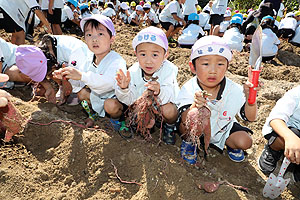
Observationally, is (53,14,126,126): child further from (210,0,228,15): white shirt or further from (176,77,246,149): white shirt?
(210,0,228,15): white shirt

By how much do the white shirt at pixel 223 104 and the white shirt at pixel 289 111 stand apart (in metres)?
0.27

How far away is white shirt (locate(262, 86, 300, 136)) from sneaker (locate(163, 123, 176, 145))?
0.88 metres

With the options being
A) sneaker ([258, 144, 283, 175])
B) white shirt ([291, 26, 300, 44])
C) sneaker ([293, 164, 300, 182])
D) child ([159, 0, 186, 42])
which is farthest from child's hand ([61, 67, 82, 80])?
white shirt ([291, 26, 300, 44])

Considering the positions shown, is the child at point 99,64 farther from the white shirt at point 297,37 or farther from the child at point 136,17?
the child at point 136,17

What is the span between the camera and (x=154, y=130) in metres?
2.48

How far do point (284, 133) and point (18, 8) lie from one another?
13.8 ft

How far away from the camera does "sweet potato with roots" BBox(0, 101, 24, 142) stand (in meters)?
1.91

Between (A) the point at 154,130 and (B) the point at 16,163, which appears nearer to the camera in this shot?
(B) the point at 16,163

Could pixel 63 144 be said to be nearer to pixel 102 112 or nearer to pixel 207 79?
pixel 102 112

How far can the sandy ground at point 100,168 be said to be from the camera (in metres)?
1.73

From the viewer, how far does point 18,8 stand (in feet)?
12.3

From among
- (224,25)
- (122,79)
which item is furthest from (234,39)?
(122,79)

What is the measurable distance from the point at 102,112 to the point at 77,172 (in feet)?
2.66

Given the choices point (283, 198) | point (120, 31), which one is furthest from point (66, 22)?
point (283, 198)
